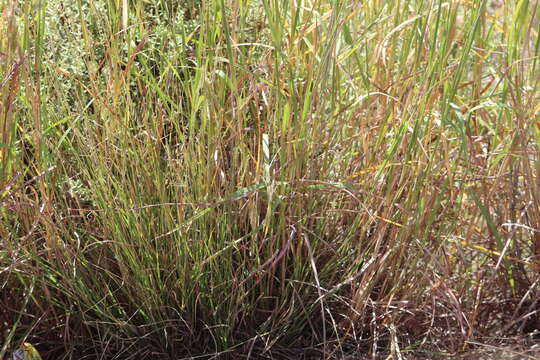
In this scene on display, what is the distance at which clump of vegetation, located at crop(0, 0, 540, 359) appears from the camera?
1600 millimetres

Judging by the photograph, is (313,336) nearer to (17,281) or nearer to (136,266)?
(136,266)

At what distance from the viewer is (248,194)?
1.54m

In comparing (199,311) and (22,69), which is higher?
(22,69)

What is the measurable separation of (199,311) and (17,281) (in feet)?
1.35

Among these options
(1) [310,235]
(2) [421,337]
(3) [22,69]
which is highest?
(3) [22,69]

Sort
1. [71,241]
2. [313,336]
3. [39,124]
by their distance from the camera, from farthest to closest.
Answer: [313,336] < [71,241] < [39,124]

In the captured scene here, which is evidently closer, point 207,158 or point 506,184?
point 207,158

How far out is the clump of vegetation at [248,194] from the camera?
160 centimetres

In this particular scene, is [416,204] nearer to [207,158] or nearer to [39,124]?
[207,158]

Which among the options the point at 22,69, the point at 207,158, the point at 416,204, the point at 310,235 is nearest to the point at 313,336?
the point at 310,235

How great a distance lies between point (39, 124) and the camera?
1.54m

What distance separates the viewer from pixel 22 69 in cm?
157

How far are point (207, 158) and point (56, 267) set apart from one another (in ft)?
1.34

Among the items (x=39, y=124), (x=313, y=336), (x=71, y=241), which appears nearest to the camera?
(x=39, y=124)
